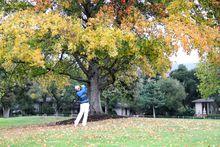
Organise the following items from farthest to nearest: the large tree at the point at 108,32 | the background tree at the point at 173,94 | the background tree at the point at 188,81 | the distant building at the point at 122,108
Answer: the distant building at the point at 122,108, the background tree at the point at 188,81, the background tree at the point at 173,94, the large tree at the point at 108,32

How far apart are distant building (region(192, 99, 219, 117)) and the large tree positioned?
1627 inches

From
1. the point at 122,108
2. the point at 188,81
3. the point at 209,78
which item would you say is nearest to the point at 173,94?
the point at 188,81

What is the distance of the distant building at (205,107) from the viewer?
60531 millimetres

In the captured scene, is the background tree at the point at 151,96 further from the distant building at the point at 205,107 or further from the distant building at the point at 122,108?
the distant building at the point at 205,107

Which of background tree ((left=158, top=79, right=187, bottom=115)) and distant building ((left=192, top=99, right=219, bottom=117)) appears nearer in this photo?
background tree ((left=158, top=79, right=187, bottom=115))

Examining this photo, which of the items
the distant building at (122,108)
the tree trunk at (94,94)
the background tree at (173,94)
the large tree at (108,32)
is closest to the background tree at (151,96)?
the background tree at (173,94)

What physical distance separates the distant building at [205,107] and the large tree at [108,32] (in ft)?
136

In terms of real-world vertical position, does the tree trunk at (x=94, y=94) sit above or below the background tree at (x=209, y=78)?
below

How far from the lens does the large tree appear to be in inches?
685

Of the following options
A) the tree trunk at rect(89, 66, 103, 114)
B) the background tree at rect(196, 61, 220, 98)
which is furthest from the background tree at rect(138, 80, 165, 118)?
the tree trunk at rect(89, 66, 103, 114)

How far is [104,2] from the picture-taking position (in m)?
21.3

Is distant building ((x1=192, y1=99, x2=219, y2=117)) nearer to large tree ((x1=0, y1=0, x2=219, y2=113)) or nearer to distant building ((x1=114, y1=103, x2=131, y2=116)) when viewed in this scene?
distant building ((x1=114, y1=103, x2=131, y2=116))

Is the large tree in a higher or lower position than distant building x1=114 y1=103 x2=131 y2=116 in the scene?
higher

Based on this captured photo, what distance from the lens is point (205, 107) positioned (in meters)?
62.8
